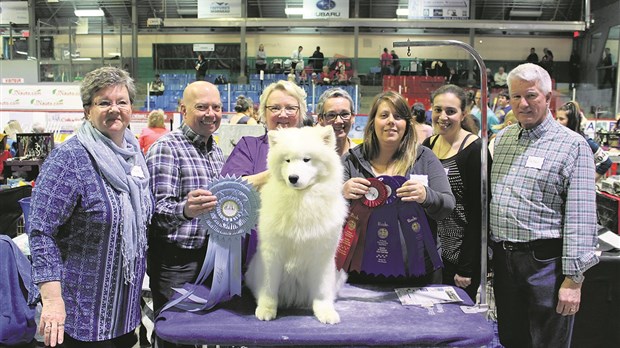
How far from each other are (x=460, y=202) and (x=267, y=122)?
1137mm

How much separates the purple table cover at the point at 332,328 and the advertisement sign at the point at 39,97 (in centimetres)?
1230

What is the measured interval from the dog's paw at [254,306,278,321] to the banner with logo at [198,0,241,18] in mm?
17499

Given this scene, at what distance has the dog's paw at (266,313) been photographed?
1932mm

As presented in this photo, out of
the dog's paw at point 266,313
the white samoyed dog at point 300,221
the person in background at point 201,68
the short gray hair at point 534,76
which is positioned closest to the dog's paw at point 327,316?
the white samoyed dog at point 300,221

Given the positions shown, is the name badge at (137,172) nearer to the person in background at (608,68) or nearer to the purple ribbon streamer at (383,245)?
the purple ribbon streamer at (383,245)

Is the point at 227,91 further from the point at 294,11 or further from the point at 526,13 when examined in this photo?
the point at 526,13

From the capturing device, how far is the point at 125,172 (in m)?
2.01

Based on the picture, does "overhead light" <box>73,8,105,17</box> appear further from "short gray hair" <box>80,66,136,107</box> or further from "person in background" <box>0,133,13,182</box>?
"short gray hair" <box>80,66,136,107</box>

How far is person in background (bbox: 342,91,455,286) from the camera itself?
2129mm

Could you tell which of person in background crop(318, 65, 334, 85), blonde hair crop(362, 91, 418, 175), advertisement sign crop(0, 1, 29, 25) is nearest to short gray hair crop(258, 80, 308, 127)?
blonde hair crop(362, 91, 418, 175)

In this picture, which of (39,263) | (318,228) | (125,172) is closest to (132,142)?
(125,172)

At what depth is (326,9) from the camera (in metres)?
18.0

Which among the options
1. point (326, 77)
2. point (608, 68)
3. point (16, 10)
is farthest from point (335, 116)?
point (16, 10)

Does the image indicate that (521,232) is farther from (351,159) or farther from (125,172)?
(125,172)
